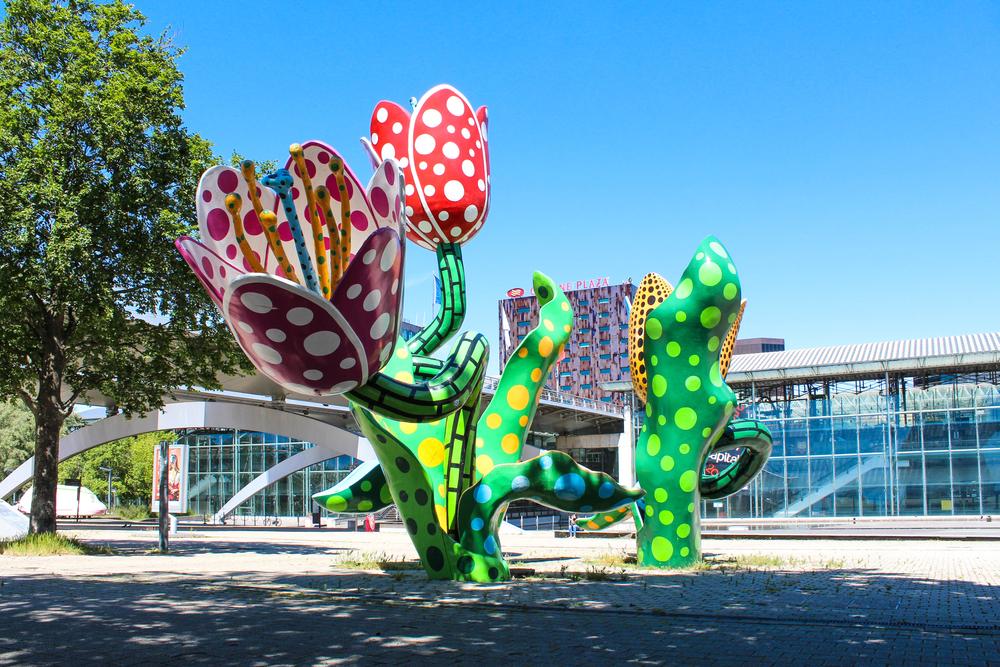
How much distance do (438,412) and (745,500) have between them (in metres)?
33.1

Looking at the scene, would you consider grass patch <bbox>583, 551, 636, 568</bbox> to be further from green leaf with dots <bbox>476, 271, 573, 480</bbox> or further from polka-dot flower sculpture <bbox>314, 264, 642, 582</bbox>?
green leaf with dots <bbox>476, 271, 573, 480</bbox>

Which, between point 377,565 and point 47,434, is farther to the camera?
point 47,434

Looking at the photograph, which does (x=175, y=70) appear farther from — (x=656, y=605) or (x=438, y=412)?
(x=656, y=605)

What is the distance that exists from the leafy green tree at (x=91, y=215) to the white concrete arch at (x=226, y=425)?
825 inches

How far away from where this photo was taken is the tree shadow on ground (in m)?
6.85

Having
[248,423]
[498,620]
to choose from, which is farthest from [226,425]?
[498,620]

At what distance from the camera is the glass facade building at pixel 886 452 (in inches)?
1423

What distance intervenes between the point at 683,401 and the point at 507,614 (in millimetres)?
5921

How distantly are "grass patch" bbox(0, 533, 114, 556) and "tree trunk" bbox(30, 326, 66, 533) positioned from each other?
570 mm

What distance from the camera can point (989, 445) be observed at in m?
36.0

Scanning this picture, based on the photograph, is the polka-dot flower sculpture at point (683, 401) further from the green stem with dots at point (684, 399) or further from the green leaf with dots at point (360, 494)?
the green leaf with dots at point (360, 494)

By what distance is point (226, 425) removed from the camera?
1620 inches

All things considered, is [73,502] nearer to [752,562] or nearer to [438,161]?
[752,562]

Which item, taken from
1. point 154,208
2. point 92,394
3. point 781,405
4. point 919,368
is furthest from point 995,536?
point 92,394
